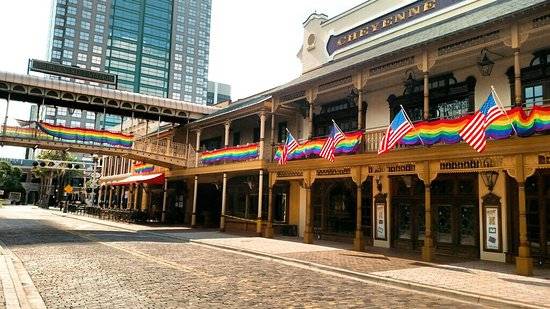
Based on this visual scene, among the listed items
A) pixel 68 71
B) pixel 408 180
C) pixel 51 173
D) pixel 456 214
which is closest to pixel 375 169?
pixel 408 180

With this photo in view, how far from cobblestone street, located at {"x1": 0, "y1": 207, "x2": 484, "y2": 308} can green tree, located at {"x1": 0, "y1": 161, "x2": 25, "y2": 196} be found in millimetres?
85553

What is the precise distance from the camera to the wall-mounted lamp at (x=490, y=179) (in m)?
14.5

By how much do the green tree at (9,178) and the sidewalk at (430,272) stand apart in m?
86.1

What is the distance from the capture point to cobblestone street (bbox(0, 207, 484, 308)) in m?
7.71

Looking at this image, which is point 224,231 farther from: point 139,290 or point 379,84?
point 139,290

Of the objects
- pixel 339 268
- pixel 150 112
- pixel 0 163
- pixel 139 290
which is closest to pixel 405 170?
pixel 339 268

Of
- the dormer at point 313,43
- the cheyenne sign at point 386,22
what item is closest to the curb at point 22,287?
the cheyenne sign at point 386,22

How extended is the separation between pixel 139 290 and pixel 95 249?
7.25m

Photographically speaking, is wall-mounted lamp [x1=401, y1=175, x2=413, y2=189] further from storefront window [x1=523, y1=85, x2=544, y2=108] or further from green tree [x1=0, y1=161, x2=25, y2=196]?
green tree [x1=0, y1=161, x2=25, y2=196]

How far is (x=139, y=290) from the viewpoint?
8383 mm

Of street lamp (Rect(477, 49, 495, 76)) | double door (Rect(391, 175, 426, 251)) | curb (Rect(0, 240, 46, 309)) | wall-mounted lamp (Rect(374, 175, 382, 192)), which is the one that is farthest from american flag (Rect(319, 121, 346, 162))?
curb (Rect(0, 240, 46, 309))

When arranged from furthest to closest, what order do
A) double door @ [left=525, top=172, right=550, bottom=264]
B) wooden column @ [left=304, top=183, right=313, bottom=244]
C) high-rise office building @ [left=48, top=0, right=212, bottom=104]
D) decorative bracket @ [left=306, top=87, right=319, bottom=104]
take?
high-rise office building @ [left=48, top=0, right=212, bottom=104] → decorative bracket @ [left=306, top=87, right=319, bottom=104] → wooden column @ [left=304, top=183, right=313, bottom=244] → double door @ [left=525, top=172, right=550, bottom=264]

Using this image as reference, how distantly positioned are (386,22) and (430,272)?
1268 centimetres

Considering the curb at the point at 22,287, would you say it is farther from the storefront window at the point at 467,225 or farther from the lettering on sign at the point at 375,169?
the storefront window at the point at 467,225
